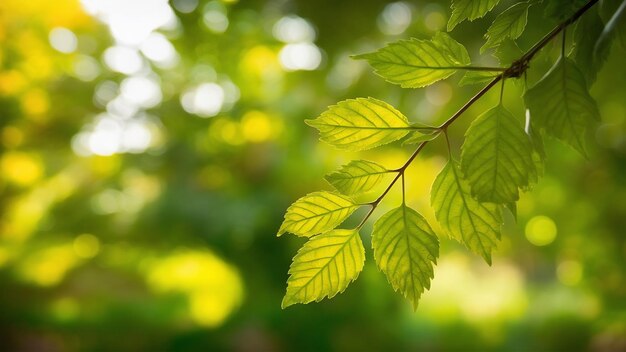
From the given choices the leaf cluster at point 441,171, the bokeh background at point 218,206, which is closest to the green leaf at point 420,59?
the leaf cluster at point 441,171

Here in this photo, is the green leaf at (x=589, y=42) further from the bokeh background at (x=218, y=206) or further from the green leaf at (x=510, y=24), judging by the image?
the bokeh background at (x=218, y=206)

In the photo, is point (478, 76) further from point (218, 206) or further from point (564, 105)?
point (218, 206)

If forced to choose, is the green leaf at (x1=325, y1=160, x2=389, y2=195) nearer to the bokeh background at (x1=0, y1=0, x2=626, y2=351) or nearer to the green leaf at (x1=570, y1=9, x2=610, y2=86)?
the green leaf at (x1=570, y1=9, x2=610, y2=86)

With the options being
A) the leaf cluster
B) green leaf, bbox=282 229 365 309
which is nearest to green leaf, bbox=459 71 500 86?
the leaf cluster

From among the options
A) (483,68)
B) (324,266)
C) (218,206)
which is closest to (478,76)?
(483,68)

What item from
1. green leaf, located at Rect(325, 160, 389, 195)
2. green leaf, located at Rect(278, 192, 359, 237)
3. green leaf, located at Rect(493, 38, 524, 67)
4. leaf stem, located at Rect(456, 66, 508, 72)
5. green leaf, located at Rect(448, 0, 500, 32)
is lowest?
green leaf, located at Rect(278, 192, 359, 237)
